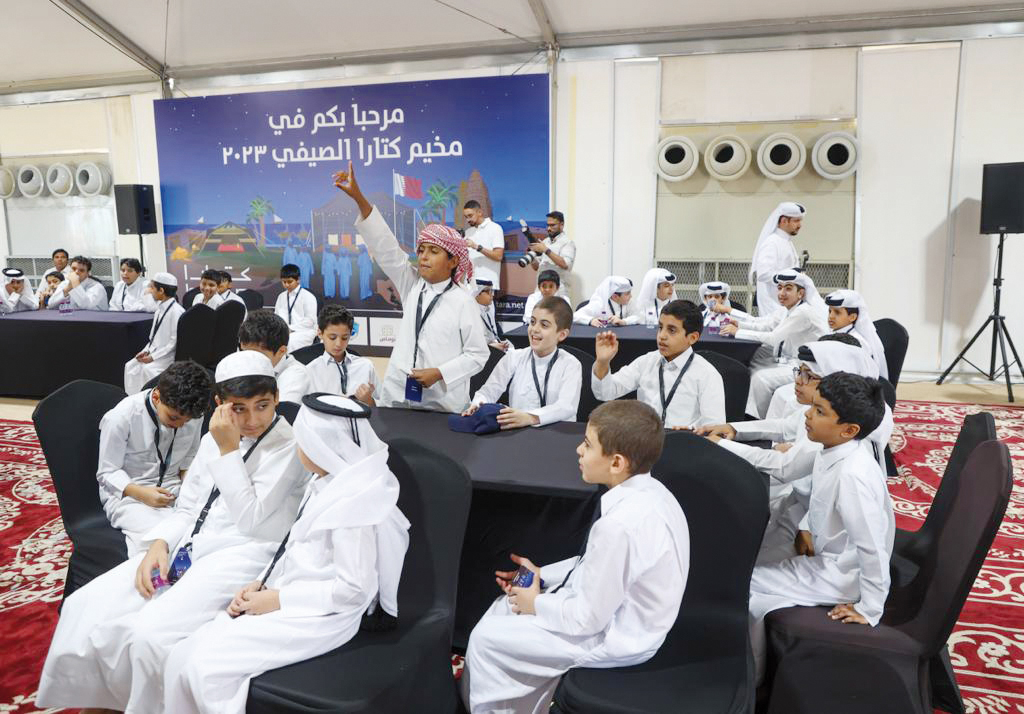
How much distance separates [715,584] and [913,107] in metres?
6.75

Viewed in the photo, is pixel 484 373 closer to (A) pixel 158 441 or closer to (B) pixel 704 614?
(A) pixel 158 441

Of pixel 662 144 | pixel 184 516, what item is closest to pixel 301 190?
pixel 662 144

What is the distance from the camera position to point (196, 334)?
580cm

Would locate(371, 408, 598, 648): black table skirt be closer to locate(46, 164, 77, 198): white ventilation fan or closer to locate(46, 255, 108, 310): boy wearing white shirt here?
locate(46, 255, 108, 310): boy wearing white shirt

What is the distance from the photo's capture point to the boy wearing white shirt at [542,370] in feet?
10.3

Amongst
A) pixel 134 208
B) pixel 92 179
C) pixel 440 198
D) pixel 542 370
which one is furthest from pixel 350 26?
pixel 542 370

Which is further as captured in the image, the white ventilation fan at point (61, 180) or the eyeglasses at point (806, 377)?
the white ventilation fan at point (61, 180)

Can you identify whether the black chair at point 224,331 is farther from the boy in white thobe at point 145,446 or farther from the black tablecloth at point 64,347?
the boy in white thobe at point 145,446

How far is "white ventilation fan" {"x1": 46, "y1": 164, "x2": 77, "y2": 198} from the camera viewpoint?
9594 millimetres

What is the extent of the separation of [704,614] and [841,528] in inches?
20.5

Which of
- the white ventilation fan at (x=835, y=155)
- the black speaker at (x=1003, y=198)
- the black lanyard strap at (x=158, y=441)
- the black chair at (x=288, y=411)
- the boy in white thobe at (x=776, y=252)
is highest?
the white ventilation fan at (x=835, y=155)

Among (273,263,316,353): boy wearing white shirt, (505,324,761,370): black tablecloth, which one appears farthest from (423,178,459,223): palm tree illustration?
(505,324,761,370): black tablecloth

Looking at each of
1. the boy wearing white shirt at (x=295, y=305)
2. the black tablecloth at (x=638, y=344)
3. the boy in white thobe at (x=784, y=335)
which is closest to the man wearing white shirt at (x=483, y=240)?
the boy wearing white shirt at (x=295, y=305)

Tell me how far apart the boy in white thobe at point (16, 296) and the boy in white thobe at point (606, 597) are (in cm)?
739
